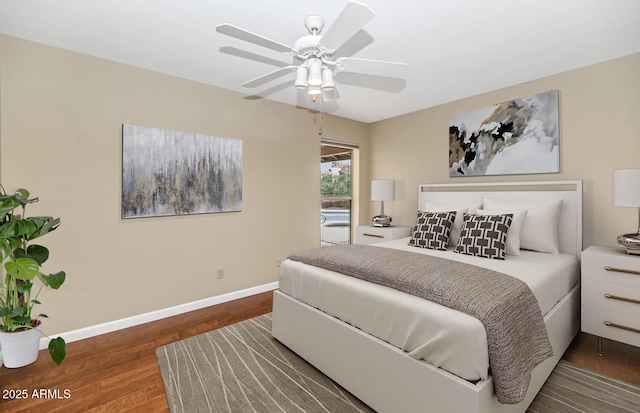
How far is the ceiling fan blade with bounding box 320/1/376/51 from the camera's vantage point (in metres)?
1.38

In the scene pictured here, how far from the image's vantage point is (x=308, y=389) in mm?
1922

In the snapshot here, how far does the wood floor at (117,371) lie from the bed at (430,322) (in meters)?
0.29

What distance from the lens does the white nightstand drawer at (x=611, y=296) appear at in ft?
7.14

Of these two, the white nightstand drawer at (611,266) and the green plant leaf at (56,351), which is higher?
the white nightstand drawer at (611,266)

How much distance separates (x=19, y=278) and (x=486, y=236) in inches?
137

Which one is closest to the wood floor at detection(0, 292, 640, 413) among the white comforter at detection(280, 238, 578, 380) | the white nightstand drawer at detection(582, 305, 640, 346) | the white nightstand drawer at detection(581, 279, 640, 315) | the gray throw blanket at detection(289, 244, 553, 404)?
the white nightstand drawer at detection(582, 305, 640, 346)

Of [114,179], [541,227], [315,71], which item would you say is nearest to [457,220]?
[541,227]

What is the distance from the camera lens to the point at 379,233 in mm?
4121

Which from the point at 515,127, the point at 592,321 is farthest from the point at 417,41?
the point at 592,321

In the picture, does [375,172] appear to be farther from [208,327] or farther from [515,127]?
[208,327]

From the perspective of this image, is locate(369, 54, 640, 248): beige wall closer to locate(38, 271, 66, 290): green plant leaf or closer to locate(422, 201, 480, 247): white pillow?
locate(422, 201, 480, 247): white pillow

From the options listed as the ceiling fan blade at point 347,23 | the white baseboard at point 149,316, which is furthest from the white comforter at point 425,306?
the ceiling fan blade at point 347,23

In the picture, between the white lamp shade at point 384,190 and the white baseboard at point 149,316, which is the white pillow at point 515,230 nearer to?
the white lamp shade at point 384,190

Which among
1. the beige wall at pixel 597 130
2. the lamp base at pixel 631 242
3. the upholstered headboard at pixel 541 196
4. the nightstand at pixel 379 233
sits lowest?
the nightstand at pixel 379 233
